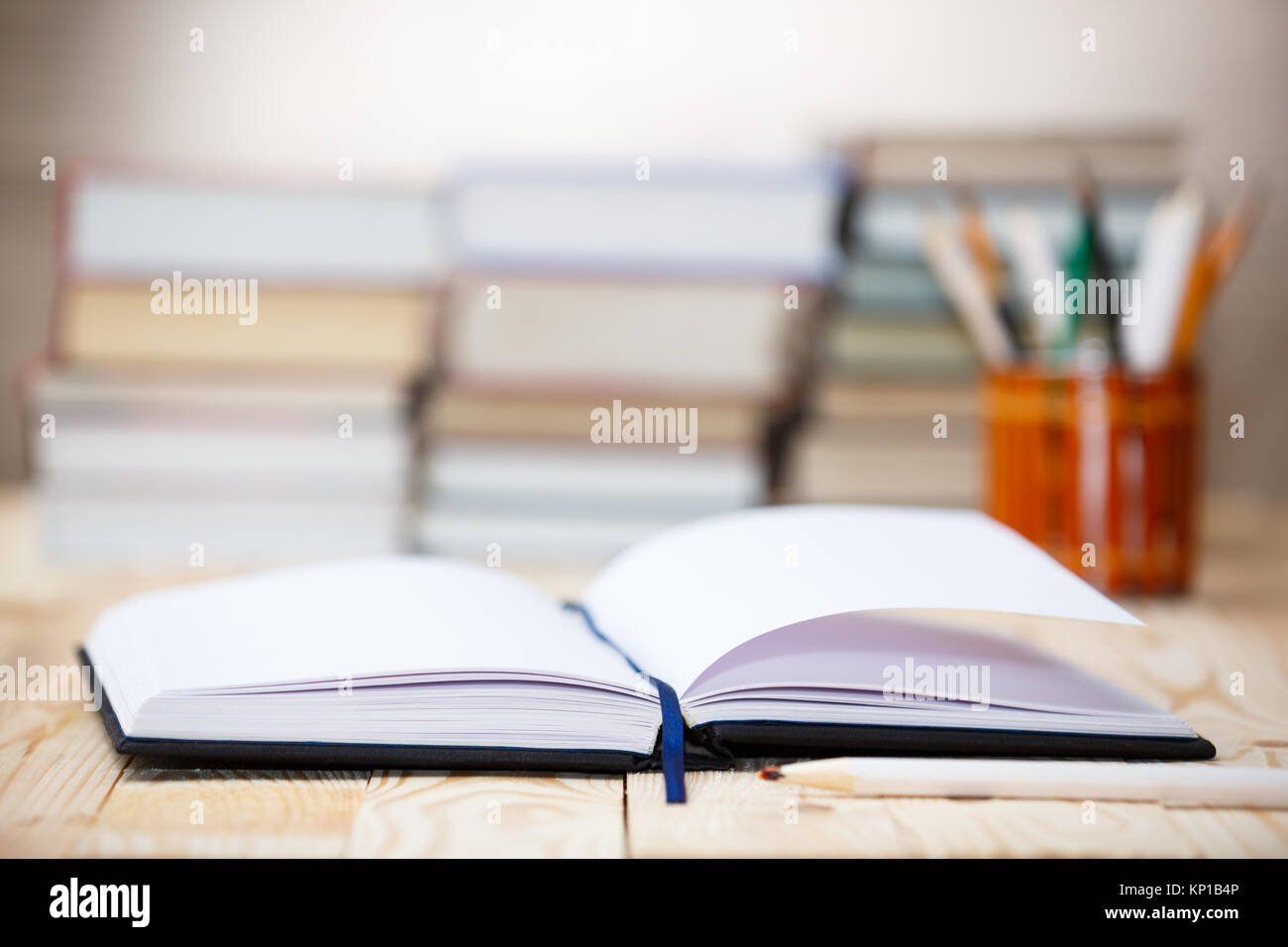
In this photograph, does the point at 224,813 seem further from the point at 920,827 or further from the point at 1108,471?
the point at 1108,471

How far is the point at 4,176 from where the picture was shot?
4.01ft

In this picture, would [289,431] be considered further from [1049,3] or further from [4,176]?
[1049,3]

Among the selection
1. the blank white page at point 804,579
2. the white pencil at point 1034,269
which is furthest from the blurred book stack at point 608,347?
the blank white page at point 804,579

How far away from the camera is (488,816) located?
0.38 meters

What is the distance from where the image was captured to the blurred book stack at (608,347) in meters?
0.89

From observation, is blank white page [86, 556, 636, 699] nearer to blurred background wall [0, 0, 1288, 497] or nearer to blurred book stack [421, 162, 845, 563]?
blurred book stack [421, 162, 845, 563]

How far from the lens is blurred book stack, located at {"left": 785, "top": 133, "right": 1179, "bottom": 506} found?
0.90 metres

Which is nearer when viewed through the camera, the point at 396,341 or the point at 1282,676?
the point at 1282,676

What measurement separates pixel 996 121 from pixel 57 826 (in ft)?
3.62

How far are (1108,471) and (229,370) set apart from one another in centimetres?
65

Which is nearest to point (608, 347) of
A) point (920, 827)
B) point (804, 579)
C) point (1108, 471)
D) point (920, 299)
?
point (920, 299)

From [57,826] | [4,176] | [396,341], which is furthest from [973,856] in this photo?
[4,176]

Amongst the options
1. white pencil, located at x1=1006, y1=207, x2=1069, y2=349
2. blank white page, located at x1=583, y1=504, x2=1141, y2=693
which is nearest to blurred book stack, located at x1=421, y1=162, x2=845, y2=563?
white pencil, located at x1=1006, y1=207, x2=1069, y2=349

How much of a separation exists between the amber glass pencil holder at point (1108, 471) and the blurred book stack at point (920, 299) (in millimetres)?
144
